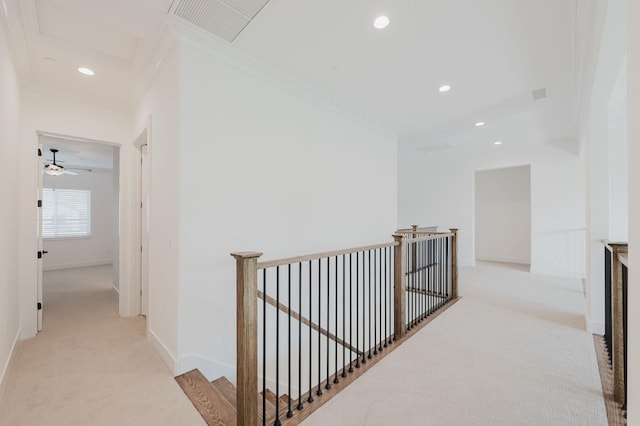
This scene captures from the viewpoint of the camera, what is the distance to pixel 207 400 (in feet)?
6.24

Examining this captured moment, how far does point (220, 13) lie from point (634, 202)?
256 cm

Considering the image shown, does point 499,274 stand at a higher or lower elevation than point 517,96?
lower

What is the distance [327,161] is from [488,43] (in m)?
1.98

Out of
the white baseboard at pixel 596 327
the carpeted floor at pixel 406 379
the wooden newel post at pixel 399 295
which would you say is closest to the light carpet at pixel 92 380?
the carpeted floor at pixel 406 379

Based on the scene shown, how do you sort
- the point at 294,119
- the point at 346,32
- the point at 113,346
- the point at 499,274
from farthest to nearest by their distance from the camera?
the point at 499,274 → the point at 294,119 → the point at 113,346 → the point at 346,32

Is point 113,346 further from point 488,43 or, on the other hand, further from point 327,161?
point 488,43

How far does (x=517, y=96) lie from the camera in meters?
3.53

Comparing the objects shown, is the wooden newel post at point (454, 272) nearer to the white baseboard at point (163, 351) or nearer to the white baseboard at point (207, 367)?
the white baseboard at point (207, 367)

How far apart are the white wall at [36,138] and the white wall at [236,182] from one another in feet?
4.39

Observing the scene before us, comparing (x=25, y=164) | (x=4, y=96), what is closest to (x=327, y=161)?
(x=4, y=96)

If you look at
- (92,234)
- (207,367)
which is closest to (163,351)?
(207,367)

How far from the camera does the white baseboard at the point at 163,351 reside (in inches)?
85.9

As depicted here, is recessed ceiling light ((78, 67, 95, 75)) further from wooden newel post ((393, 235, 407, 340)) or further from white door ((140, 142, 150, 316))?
wooden newel post ((393, 235, 407, 340))

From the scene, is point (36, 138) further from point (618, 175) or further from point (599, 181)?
point (618, 175)
